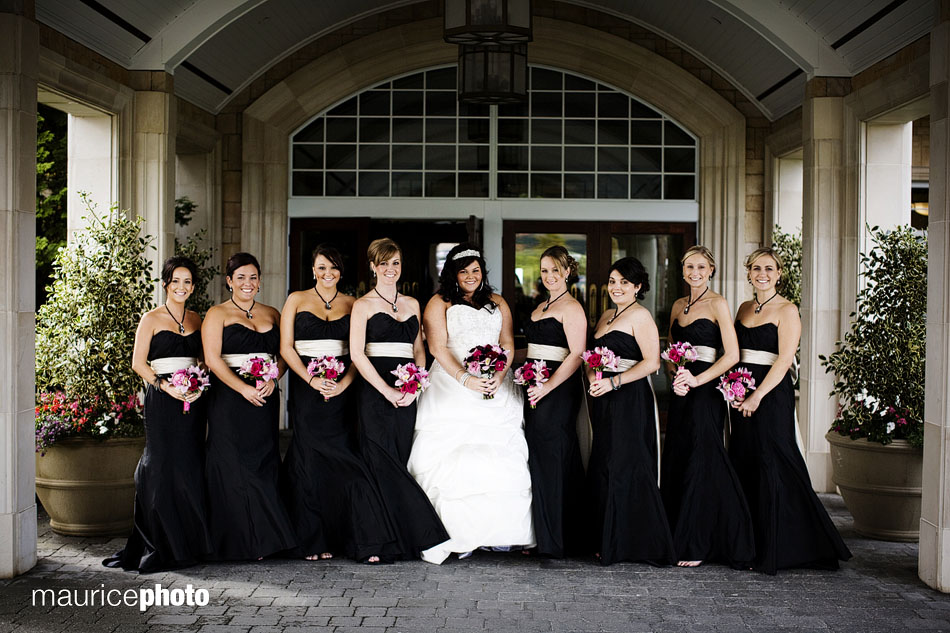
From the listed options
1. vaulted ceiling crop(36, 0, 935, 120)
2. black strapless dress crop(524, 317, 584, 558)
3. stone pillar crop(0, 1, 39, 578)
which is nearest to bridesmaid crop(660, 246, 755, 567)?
black strapless dress crop(524, 317, 584, 558)

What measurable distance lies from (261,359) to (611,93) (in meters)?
6.28

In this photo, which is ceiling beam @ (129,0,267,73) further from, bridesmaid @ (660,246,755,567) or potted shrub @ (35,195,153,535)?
bridesmaid @ (660,246,755,567)

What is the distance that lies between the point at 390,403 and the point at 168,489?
4.61ft

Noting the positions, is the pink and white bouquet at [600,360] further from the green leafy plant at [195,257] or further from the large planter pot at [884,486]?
the green leafy plant at [195,257]

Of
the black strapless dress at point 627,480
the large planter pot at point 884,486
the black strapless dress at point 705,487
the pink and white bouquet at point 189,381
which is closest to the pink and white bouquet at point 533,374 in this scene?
the black strapless dress at point 627,480

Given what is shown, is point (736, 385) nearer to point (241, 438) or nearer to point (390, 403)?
point (390, 403)

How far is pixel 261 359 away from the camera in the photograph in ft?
18.4

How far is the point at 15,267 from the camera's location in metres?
5.34

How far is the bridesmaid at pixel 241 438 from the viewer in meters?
5.61

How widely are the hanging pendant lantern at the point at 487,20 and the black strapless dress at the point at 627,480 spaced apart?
6.20 ft

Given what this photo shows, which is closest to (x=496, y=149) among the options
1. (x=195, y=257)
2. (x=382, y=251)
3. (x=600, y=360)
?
(x=195, y=257)

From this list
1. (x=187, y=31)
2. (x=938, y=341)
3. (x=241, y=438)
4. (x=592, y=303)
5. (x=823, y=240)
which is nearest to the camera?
(x=938, y=341)

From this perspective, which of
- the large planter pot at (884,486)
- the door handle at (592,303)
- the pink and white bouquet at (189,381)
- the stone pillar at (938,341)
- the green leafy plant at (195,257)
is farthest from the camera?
the door handle at (592,303)

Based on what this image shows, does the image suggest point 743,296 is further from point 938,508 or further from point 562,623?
point 562,623
